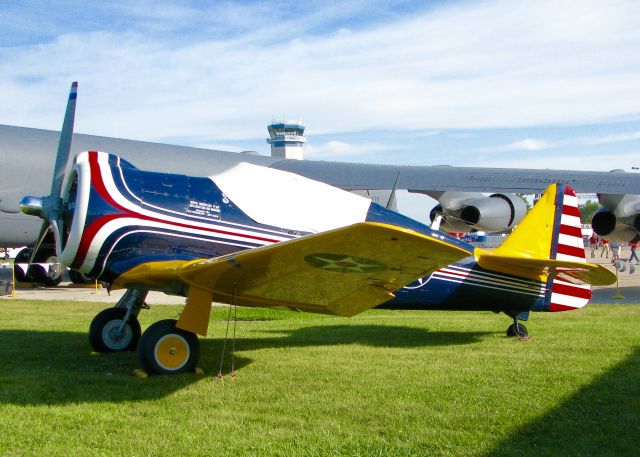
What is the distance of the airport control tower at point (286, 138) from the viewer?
76.8 m

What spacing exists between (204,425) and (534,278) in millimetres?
5088

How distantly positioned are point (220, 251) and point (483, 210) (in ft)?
38.9

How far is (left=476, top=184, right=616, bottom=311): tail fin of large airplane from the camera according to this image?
812cm

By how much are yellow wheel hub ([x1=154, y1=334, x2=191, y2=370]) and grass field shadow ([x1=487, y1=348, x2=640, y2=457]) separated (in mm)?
3180

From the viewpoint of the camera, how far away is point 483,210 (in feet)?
56.7

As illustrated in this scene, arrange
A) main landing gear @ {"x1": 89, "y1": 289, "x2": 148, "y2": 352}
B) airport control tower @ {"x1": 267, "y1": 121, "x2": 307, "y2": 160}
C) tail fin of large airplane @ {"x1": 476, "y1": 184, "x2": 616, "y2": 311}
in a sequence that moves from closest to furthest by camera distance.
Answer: main landing gear @ {"x1": 89, "y1": 289, "x2": 148, "y2": 352}
tail fin of large airplane @ {"x1": 476, "y1": 184, "x2": 616, "y2": 311}
airport control tower @ {"x1": 267, "y1": 121, "x2": 307, "y2": 160}

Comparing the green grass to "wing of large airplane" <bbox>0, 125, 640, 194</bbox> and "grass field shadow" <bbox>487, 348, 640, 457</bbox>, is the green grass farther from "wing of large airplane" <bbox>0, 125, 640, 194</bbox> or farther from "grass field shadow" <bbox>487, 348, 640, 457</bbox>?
"wing of large airplane" <bbox>0, 125, 640, 194</bbox>

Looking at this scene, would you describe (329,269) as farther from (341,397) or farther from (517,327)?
(517,327)

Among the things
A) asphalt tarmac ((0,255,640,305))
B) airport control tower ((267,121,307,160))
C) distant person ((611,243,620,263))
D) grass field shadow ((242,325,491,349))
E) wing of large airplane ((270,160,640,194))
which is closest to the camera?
grass field shadow ((242,325,491,349))

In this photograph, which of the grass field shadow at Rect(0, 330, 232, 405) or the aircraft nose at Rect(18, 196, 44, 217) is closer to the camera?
the grass field shadow at Rect(0, 330, 232, 405)

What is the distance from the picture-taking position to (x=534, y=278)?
8328 mm

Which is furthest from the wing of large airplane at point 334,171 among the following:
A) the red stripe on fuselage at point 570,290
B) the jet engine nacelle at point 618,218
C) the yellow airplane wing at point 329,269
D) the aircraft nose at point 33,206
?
the yellow airplane wing at point 329,269

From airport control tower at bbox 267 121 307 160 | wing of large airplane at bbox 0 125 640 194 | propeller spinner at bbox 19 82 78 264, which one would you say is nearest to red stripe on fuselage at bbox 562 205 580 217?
propeller spinner at bbox 19 82 78 264

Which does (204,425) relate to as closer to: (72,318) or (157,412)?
(157,412)
